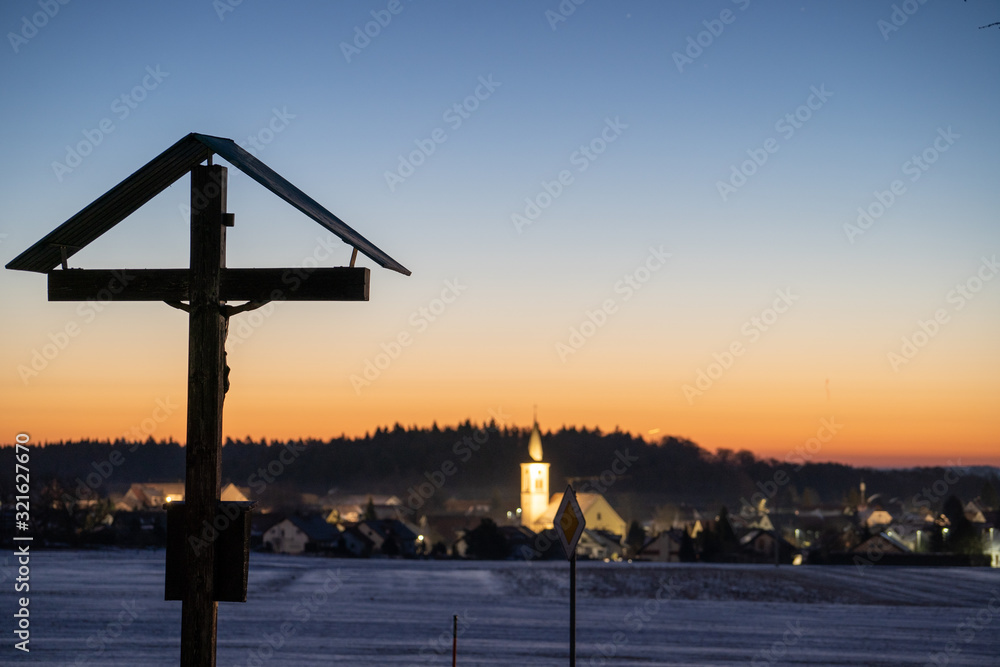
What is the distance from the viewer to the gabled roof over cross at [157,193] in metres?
7.31

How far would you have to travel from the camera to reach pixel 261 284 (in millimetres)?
7414

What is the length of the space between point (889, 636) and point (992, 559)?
5316 centimetres

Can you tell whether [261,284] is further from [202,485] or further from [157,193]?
[202,485]

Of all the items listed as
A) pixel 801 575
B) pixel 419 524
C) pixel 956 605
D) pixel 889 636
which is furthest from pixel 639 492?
pixel 889 636

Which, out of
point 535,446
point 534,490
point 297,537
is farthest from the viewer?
point 535,446

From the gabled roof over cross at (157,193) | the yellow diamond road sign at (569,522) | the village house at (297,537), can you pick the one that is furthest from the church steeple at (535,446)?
the gabled roof over cross at (157,193)

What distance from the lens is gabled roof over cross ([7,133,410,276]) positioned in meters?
7.31

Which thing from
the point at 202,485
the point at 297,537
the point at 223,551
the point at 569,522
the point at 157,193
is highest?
the point at 157,193

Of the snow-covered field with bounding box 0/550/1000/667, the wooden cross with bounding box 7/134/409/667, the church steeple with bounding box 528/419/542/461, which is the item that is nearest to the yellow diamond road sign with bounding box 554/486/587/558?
the wooden cross with bounding box 7/134/409/667

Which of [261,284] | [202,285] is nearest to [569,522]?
[261,284]

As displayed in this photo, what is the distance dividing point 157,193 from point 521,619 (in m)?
24.4

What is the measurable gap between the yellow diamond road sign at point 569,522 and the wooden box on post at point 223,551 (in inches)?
223

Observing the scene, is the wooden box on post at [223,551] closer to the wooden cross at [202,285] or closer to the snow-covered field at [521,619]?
the wooden cross at [202,285]

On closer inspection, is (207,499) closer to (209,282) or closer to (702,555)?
(209,282)
